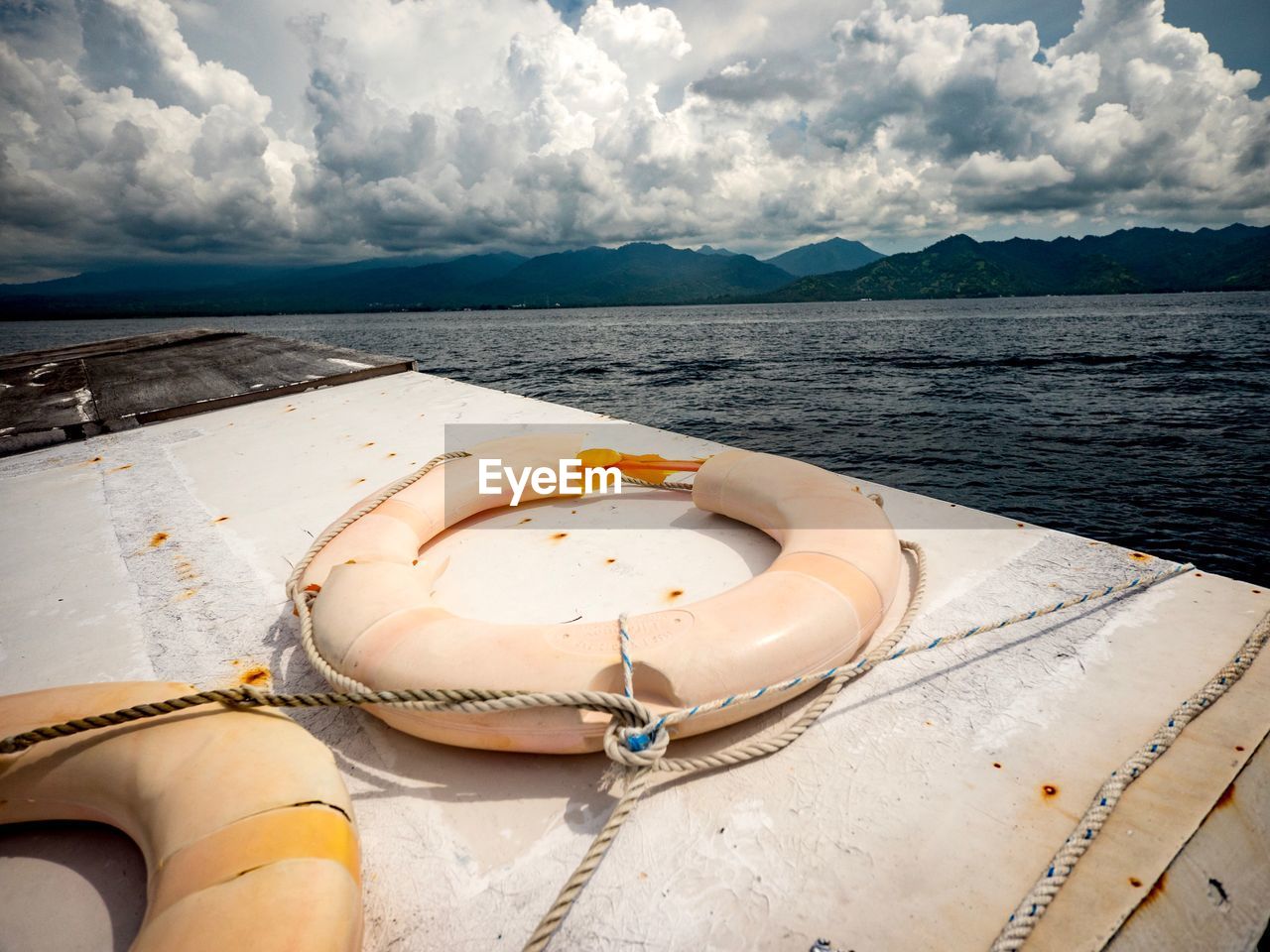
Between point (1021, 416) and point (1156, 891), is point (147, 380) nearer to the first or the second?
point (1156, 891)

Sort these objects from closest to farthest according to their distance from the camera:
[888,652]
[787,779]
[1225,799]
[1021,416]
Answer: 1. [1225,799]
2. [787,779]
3. [888,652]
4. [1021,416]

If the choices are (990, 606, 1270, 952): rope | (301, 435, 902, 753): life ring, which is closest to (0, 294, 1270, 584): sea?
(990, 606, 1270, 952): rope

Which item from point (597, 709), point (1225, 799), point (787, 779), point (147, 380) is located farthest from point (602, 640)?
point (147, 380)

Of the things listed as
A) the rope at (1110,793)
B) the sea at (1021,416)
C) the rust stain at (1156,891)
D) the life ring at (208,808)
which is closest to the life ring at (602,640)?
the life ring at (208,808)

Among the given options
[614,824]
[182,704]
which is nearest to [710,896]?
[614,824]

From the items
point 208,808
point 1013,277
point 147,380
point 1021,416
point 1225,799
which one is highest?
point 1013,277

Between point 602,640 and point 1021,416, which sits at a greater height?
point 602,640

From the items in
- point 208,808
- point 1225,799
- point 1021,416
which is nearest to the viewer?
point 208,808
